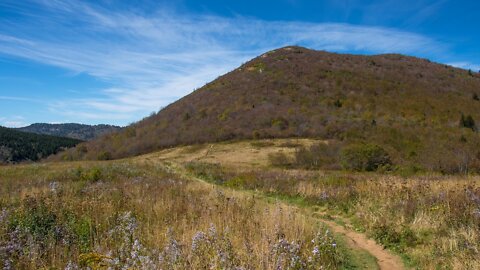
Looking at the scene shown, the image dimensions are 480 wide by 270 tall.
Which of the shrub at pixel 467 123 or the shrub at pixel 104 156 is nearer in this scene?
the shrub at pixel 467 123

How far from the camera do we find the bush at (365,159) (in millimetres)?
28422

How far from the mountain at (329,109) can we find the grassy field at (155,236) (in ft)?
73.3

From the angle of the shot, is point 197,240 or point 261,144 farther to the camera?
point 261,144

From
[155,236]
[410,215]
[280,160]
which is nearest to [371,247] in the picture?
[410,215]

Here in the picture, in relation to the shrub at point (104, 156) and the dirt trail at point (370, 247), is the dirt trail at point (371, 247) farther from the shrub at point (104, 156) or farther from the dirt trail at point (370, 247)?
the shrub at point (104, 156)

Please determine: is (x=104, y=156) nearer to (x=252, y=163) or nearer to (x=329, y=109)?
(x=252, y=163)

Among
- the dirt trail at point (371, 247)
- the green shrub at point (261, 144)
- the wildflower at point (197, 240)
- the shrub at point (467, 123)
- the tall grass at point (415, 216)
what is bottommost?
the dirt trail at point (371, 247)

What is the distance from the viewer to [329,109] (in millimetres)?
55750

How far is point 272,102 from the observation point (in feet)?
202

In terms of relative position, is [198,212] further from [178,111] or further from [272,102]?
[178,111]

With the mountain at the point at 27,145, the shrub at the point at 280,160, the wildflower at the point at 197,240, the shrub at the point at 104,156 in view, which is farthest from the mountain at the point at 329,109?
the mountain at the point at 27,145

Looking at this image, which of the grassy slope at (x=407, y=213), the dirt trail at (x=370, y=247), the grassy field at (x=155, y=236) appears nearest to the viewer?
the grassy field at (x=155, y=236)

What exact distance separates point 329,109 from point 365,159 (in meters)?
27.9

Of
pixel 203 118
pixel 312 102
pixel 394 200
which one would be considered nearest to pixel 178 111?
pixel 203 118
